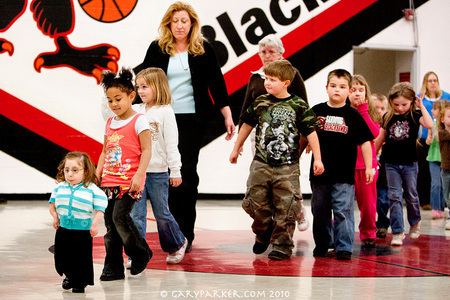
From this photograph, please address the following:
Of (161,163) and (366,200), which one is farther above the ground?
(161,163)

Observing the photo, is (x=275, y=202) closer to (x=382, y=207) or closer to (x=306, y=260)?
(x=306, y=260)

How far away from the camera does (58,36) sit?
12.9 meters

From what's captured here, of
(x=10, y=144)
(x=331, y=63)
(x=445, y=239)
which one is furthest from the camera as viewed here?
(x=331, y=63)

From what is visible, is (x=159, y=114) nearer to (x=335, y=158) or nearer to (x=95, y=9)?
(x=335, y=158)

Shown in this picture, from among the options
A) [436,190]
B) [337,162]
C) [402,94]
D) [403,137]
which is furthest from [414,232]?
[436,190]

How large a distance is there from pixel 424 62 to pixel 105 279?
967cm

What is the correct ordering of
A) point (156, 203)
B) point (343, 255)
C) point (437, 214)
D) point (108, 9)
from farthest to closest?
1. point (108, 9)
2. point (437, 214)
3. point (343, 255)
4. point (156, 203)

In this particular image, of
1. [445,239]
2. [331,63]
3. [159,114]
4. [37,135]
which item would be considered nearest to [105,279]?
[159,114]

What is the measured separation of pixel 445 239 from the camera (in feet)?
29.5

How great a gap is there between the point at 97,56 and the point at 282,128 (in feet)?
20.4

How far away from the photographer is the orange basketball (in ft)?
42.5

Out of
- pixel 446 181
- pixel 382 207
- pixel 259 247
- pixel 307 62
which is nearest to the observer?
pixel 259 247

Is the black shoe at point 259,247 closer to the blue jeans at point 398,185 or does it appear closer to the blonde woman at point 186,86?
the blonde woman at point 186,86

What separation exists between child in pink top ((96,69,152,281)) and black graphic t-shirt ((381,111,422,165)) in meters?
3.20
